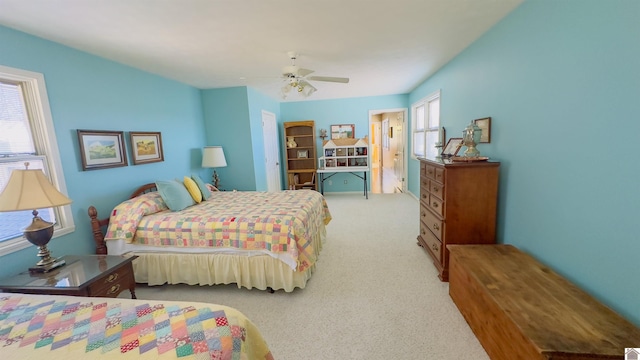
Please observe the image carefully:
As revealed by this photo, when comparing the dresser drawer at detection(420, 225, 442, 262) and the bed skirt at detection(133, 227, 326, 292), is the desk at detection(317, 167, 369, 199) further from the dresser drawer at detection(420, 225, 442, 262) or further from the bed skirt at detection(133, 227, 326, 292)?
the bed skirt at detection(133, 227, 326, 292)

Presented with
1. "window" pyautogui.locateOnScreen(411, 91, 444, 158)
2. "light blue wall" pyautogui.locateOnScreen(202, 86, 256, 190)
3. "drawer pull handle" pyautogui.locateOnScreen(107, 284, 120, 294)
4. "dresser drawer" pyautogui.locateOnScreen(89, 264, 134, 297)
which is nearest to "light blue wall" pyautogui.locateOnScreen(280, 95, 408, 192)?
"window" pyautogui.locateOnScreen(411, 91, 444, 158)

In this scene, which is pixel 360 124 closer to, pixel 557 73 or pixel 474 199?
pixel 474 199

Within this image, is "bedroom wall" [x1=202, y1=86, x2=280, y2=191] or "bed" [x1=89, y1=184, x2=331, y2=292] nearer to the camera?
"bed" [x1=89, y1=184, x2=331, y2=292]

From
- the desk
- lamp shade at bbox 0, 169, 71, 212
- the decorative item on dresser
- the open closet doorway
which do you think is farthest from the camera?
the decorative item on dresser

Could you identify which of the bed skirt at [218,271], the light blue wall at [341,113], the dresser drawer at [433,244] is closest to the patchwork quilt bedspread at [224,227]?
the bed skirt at [218,271]

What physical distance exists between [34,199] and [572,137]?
11.6 ft

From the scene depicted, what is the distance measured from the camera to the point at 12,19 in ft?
6.15

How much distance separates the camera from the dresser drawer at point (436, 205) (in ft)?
7.96

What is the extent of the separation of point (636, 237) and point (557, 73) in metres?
1.13

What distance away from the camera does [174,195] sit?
287 cm

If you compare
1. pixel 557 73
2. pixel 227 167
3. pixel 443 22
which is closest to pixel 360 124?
pixel 227 167

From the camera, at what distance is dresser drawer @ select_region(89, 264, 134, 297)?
1750 mm

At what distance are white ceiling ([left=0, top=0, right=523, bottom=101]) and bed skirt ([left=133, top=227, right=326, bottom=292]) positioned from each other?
2078 millimetres

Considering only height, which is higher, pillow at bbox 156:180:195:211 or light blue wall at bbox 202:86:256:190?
light blue wall at bbox 202:86:256:190
